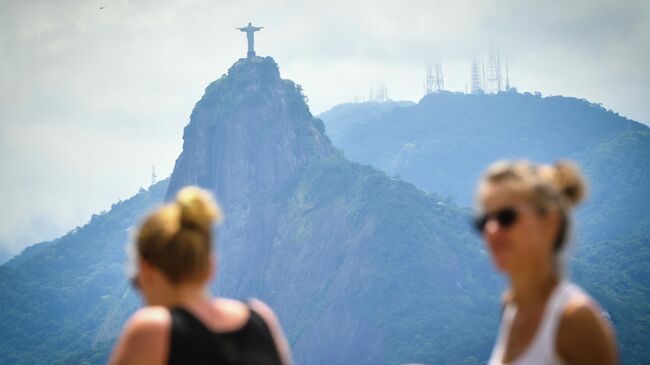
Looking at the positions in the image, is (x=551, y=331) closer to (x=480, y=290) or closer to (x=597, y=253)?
(x=480, y=290)

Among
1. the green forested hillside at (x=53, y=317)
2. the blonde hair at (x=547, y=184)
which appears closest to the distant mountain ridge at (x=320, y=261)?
the green forested hillside at (x=53, y=317)

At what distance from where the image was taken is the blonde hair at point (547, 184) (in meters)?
5.67

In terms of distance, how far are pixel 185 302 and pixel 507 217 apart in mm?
1613

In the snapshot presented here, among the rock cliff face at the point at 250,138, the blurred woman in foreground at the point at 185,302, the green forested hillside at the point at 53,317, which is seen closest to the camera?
the blurred woman in foreground at the point at 185,302

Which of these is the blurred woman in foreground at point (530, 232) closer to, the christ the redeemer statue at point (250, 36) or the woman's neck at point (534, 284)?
the woman's neck at point (534, 284)

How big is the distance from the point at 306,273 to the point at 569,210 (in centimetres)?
15030

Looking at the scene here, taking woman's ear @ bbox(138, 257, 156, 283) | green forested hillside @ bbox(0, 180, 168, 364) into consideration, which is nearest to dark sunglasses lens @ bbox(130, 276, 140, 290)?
woman's ear @ bbox(138, 257, 156, 283)

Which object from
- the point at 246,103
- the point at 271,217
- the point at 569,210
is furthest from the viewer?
the point at 246,103

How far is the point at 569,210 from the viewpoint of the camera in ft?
18.8

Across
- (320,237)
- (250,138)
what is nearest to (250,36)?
(250,138)

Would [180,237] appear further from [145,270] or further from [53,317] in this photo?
[53,317]

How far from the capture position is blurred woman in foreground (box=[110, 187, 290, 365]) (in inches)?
200

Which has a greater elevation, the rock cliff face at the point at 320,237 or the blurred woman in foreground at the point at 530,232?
the blurred woman in foreground at the point at 530,232

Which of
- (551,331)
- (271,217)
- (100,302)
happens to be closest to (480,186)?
(551,331)
